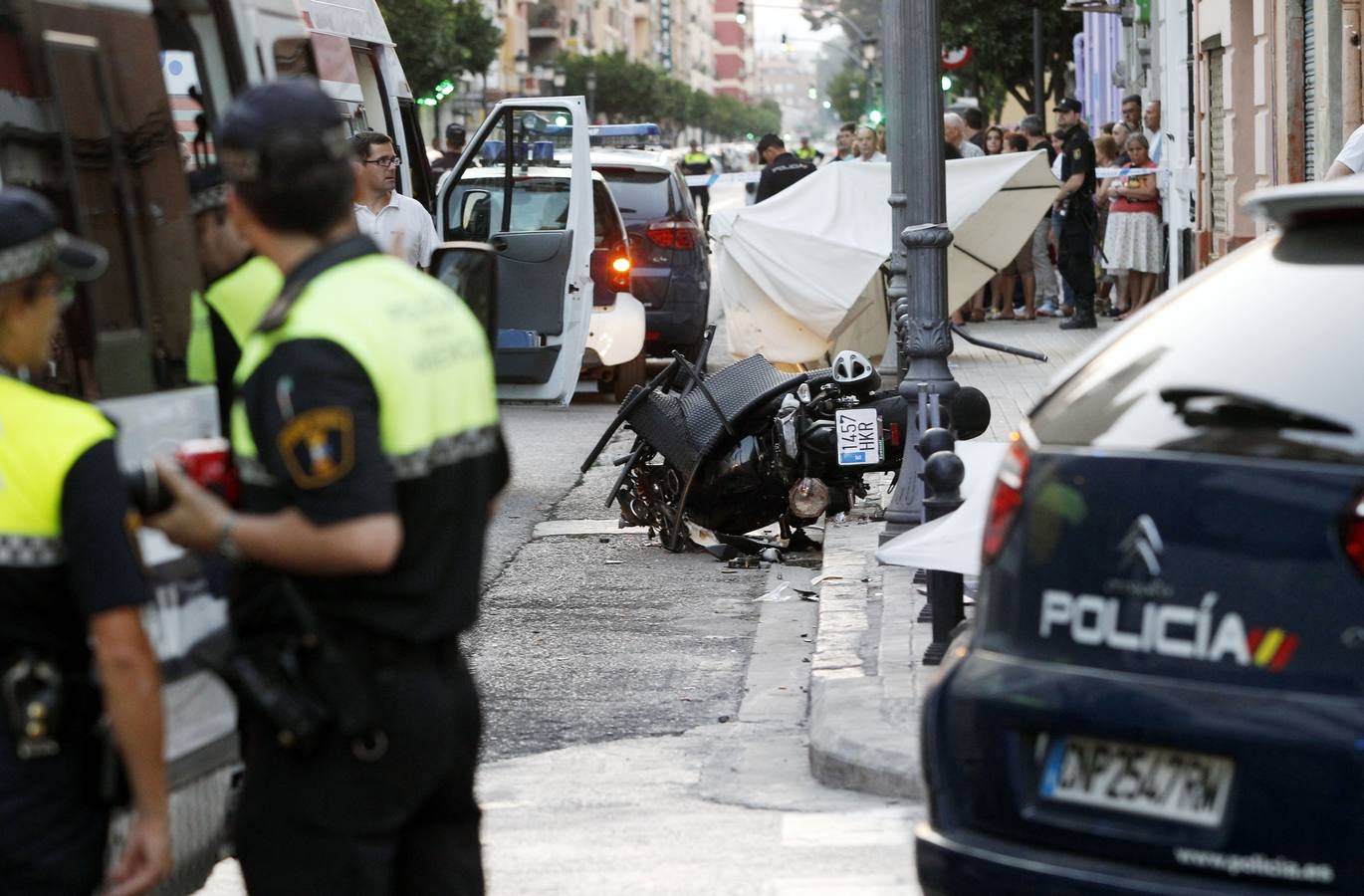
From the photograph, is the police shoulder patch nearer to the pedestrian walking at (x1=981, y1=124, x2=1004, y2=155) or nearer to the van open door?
the van open door

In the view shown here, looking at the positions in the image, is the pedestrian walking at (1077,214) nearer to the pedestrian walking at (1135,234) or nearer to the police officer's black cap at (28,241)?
the pedestrian walking at (1135,234)

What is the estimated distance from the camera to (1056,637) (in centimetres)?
362

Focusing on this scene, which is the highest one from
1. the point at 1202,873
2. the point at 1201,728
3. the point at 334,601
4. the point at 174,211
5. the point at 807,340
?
the point at 174,211

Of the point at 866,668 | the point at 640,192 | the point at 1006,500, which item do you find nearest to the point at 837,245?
the point at 640,192

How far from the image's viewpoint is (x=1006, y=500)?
382 centimetres

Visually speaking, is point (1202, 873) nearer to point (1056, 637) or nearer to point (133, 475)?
point (1056, 637)

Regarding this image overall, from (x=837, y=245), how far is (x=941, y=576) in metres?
9.09

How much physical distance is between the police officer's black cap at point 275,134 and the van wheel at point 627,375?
13.3 meters

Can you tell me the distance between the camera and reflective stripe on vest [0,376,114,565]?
2.94 meters

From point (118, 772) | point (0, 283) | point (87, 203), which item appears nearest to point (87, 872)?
point (118, 772)

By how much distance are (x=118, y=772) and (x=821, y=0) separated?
123 m

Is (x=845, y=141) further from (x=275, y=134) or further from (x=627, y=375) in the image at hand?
(x=275, y=134)

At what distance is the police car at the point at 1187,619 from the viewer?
3.34m

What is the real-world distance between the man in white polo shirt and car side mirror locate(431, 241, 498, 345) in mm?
5449
